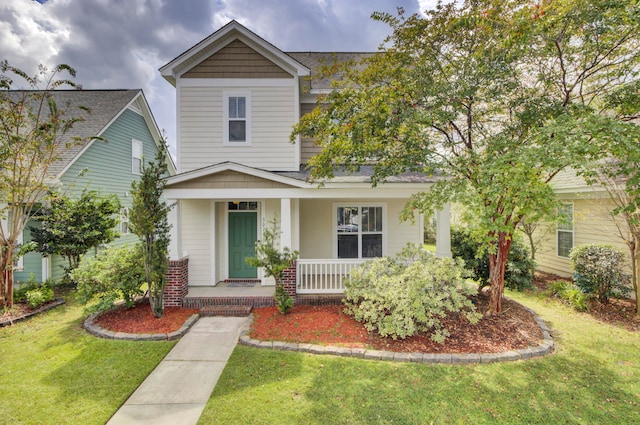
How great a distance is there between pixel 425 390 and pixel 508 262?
19.6ft

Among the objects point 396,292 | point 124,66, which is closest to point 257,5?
point 124,66

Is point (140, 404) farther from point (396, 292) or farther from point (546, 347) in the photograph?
point (546, 347)

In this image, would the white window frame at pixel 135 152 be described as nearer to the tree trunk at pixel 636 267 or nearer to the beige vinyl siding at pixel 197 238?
the beige vinyl siding at pixel 197 238

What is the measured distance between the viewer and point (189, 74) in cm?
868

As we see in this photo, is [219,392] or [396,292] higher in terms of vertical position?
[396,292]

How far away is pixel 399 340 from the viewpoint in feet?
17.6

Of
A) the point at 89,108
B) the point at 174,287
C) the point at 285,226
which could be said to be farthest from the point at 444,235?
the point at 89,108

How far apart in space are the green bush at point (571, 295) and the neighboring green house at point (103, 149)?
13.5m

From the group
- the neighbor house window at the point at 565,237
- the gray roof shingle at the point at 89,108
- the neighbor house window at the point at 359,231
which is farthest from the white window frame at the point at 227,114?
the neighbor house window at the point at 565,237

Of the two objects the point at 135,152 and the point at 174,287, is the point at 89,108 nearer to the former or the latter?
the point at 135,152

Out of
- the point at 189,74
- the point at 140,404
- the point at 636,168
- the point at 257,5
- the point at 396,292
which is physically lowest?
the point at 140,404

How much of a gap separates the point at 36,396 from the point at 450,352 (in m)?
6.20

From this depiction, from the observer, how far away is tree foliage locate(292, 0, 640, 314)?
4.73 meters

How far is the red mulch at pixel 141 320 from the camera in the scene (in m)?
5.99
